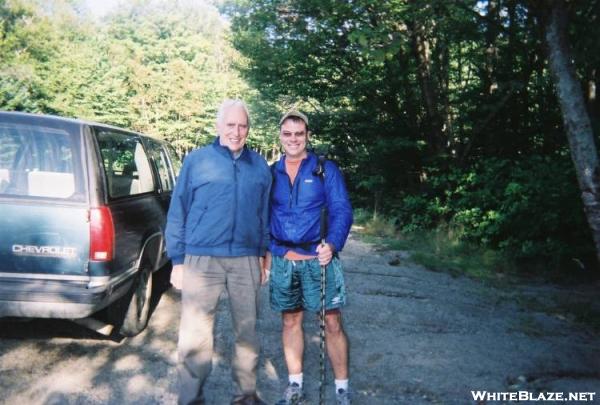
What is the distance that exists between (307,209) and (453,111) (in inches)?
412

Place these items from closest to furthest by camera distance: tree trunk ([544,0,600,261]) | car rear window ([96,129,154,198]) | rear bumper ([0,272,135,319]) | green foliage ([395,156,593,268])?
1. rear bumper ([0,272,135,319])
2. tree trunk ([544,0,600,261])
3. car rear window ([96,129,154,198])
4. green foliage ([395,156,593,268])

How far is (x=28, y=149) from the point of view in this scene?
3646mm

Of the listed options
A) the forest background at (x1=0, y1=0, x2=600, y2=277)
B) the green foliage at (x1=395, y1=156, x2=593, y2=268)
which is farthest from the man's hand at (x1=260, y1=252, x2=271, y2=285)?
the green foliage at (x1=395, y1=156, x2=593, y2=268)

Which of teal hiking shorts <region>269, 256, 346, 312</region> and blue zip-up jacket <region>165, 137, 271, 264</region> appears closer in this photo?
blue zip-up jacket <region>165, 137, 271, 264</region>

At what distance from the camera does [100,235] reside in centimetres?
353

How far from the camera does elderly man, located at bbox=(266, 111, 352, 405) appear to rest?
10.2 ft

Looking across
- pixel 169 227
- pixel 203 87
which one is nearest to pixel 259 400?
pixel 169 227

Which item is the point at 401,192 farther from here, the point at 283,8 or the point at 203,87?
the point at 203,87

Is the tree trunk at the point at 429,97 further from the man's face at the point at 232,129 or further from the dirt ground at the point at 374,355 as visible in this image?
the man's face at the point at 232,129

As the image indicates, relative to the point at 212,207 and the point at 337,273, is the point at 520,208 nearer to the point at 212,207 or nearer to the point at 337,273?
the point at 337,273

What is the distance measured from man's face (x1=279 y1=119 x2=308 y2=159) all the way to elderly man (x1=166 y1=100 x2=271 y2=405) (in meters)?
0.26

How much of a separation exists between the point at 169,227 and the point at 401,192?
11.2 m

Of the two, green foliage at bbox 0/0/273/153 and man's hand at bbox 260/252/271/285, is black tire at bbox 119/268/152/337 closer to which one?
man's hand at bbox 260/252/271/285

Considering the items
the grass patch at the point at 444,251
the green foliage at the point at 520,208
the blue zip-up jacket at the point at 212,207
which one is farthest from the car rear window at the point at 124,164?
the green foliage at the point at 520,208
